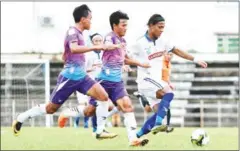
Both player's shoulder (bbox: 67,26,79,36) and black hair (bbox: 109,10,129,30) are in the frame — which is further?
black hair (bbox: 109,10,129,30)

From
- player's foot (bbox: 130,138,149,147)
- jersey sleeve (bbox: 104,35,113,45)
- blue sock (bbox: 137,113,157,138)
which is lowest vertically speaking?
player's foot (bbox: 130,138,149,147)

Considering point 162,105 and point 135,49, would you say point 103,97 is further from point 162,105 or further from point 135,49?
point 135,49

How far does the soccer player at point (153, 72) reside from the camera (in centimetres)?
1241

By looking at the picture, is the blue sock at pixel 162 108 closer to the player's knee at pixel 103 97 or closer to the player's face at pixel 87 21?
the player's knee at pixel 103 97

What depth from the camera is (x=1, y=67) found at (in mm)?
30125

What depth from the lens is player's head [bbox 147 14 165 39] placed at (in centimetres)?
1233

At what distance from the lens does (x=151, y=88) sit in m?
12.9

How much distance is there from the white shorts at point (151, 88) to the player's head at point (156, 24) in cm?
79

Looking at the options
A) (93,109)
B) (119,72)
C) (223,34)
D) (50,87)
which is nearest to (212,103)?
(223,34)

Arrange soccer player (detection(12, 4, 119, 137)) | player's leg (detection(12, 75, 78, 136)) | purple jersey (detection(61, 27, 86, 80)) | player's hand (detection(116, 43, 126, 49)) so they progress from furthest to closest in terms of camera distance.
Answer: player's leg (detection(12, 75, 78, 136))
purple jersey (detection(61, 27, 86, 80))
soccer player (detection(12, 4, 119, 137))
player's hand (detection(116, 43, 126, 49))

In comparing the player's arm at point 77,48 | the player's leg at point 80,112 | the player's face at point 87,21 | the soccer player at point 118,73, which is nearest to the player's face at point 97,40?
the player's leg at point 80,112

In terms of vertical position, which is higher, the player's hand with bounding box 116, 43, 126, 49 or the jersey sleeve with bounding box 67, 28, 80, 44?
the jersey sleeve with bounding box 67, 28, 80, 44

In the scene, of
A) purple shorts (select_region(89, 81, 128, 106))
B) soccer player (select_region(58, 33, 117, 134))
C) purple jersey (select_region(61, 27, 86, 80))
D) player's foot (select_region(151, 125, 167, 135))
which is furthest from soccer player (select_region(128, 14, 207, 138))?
soccer player (select_region(58, 33, 117, 134))

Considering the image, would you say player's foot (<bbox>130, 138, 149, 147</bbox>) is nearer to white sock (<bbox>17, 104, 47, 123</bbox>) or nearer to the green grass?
the green grass
